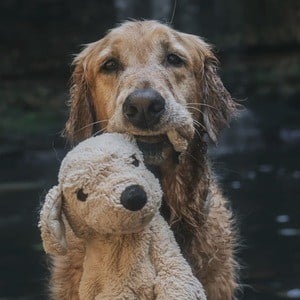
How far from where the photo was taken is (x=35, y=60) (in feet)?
63.9

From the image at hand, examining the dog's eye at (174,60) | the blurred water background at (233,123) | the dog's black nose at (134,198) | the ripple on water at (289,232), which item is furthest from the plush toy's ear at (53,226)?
the ripple on water at (289,232)

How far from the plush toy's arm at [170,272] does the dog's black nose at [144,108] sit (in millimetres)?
407

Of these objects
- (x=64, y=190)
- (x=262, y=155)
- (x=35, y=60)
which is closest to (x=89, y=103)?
(x=64, y=190)

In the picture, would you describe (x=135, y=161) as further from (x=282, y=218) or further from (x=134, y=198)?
(x=282, y=218)

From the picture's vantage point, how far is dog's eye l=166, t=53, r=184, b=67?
4.51 m

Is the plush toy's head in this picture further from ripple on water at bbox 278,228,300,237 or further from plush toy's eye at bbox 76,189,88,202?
ripple on water at bbox 278,228,300,237

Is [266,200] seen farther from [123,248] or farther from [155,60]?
[123,248]

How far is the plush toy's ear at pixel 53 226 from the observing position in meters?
3.61

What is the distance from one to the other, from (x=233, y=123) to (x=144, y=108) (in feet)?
42.1

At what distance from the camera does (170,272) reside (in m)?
3.58

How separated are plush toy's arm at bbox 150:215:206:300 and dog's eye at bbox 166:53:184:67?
3.27 feet

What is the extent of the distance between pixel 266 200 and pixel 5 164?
18.3 feet

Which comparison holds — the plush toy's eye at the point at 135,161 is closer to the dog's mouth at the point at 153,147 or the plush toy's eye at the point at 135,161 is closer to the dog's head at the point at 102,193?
the dog's head at the point at 102,193

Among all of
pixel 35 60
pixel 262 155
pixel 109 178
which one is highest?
pixel 109 178
